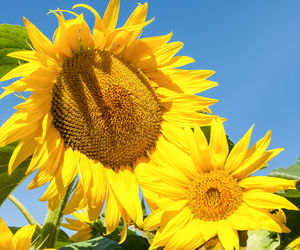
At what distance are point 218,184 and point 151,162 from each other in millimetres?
408

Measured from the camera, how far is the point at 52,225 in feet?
5.95

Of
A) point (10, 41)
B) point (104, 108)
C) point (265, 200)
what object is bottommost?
point (265, 200)

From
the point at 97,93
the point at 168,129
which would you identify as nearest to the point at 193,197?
the point at 168,129

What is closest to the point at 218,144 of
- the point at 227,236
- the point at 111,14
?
the point at 227,236

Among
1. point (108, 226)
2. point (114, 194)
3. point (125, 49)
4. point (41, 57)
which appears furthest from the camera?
point (125, 49)

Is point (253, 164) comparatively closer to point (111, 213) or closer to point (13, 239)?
point (111, 213)

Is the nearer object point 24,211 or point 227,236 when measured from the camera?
point 227,236

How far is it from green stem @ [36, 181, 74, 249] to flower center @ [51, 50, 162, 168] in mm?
281

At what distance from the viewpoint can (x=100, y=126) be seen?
2043 millimetres

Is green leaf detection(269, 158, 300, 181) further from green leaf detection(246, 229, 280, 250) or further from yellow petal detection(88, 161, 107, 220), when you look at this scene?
yellow petal detection(88, 161, 107, 220)

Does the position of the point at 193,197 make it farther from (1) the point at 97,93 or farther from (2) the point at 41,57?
(2) the point at 41,57

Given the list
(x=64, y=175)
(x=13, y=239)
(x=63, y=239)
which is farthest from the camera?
(x=63, y=239)

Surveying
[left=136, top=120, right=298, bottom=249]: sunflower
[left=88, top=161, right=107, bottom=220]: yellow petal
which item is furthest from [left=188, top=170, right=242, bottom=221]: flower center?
[left=88, top=161, right=107, bottom=220]: yellow petal

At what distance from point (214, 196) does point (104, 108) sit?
0.71 m
